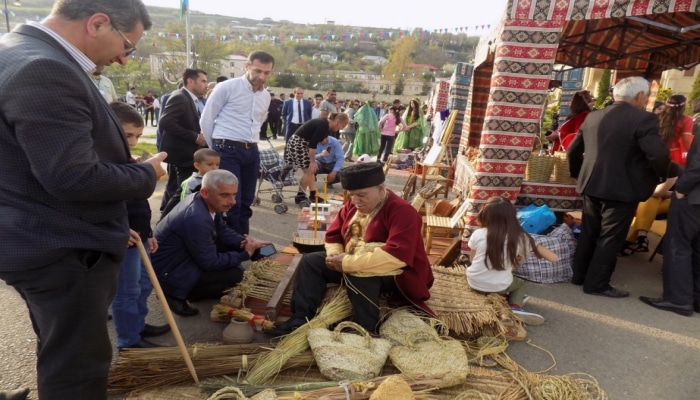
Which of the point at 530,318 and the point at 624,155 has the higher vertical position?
the point at 624,155

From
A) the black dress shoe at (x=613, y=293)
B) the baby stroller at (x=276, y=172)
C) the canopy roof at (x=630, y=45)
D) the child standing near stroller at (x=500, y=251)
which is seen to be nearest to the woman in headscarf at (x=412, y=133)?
the canopy roof at (x=630, y=45)

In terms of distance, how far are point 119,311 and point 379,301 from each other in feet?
6.16

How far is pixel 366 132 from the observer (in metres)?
12.9

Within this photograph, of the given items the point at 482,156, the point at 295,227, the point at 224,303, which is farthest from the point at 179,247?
the point at 482,156

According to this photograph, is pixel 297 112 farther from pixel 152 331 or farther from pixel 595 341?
pixel 595 341

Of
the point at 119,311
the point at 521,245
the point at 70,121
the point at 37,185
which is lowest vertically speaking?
the point at 119,311

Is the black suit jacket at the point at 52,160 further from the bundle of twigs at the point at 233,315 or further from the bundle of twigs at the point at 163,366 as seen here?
the bundle of twigs at the point at 233,315

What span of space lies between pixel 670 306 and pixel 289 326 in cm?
363

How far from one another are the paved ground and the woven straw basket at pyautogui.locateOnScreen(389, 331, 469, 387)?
714mm

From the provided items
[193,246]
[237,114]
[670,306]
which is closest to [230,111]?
[237,114]

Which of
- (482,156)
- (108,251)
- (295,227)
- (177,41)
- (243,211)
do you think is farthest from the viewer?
(177,41)

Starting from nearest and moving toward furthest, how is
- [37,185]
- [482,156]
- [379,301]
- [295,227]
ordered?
[37,185] → [379,301] → [482,156] → [295,227]

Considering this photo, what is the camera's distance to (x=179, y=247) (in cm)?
357

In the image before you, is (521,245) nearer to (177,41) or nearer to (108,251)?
(108,251)
